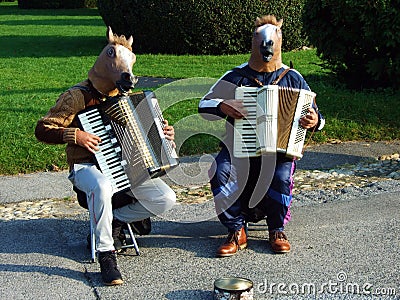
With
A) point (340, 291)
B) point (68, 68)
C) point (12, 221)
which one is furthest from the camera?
point (68, 68)

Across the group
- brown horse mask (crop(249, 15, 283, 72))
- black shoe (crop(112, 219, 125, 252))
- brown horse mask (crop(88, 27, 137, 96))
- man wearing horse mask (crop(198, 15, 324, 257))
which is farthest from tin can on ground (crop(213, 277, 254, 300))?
brown horse mask (crop(249, 15, 283, 72))

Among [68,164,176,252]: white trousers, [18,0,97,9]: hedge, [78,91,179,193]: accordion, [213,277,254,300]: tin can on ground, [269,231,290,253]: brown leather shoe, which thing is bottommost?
[269,231,290,253]: brown leather shoe

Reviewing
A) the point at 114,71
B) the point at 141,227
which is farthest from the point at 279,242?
the point at 114,71

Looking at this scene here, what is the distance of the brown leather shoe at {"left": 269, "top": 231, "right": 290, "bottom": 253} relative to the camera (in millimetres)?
5363

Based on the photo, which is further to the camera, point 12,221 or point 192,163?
point 192,163

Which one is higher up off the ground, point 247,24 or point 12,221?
point 247,24

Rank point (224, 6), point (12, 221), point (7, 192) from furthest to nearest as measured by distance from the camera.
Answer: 1. point (224, 6)
2. point (7, 192)
3. point (12, 221)

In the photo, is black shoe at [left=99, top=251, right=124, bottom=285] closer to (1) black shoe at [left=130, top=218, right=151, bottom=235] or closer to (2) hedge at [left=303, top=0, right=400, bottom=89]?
(1) black shoe at [left=130, top=218, right=151, bottom=235]

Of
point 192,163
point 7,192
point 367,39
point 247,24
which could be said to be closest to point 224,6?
point 247,24

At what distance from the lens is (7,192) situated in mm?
6980

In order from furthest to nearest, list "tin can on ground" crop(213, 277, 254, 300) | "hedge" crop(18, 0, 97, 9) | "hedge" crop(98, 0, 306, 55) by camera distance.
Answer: "hedge" crop(18, 0, 97, 9), "hedge" crop(98, 0, 306, 55), "tin can on ground" crop(213, 277, 254, 300)

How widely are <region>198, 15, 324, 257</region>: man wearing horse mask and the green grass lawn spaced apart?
2.07 metres

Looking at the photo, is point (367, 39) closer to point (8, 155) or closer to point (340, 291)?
point (8, 155)

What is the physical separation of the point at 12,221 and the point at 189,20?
11.5m
